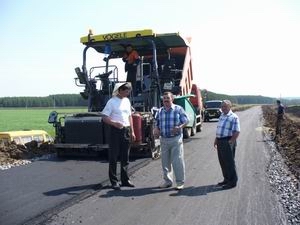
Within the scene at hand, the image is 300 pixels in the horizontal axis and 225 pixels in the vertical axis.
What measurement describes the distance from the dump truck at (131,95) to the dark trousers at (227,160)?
2982 mm

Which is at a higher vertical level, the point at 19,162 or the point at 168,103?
the point at 168,103

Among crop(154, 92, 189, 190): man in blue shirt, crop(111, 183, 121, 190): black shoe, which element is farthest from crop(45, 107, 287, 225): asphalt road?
crop(154, 92, 189, 190): man in blue shirt

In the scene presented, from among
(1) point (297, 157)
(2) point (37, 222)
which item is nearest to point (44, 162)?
(2) point (37, 222)

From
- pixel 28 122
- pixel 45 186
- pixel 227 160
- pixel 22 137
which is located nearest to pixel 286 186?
pixel 227 160

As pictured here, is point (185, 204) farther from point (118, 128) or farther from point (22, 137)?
point (22, 137)

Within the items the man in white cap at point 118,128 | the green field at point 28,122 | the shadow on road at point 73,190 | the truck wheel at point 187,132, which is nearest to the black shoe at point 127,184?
the man in white cap at point 118,128

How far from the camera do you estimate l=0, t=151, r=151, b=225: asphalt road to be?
230 inches

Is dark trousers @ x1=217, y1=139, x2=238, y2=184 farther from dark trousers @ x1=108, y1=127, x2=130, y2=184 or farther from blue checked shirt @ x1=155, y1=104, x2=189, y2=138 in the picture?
dark trousers @ x1=108, y1=127, x2=130, y2=184

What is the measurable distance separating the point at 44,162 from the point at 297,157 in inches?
260

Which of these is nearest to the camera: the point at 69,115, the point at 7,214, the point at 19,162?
the point at 7,214

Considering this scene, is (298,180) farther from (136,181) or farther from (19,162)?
(19,162)

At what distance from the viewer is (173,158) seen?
24.7 ft

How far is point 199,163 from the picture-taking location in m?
10.2

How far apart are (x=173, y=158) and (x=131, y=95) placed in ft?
15.2
